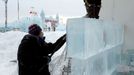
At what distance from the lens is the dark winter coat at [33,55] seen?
7.60 feet

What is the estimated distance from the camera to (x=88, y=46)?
1.72 m

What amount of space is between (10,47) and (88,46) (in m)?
2.45

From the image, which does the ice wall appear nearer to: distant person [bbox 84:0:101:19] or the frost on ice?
the frost on ice

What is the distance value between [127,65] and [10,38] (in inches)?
79.1

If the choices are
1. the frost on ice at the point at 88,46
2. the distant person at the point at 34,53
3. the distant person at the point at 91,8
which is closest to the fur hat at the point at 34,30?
the distant person at the point at 34,53

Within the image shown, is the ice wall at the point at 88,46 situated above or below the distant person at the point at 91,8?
below

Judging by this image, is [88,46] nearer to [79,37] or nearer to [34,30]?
[79,37]

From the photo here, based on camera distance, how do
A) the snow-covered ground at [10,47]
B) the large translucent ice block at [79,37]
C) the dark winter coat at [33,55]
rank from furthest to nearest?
the snow-covered ground at [10,47], the dark winter coat at [33,55], the large translucent ice block at [79,37]

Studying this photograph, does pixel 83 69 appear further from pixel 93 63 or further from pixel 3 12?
pixel 3 12

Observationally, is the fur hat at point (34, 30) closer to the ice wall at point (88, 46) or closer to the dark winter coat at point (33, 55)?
the dark winter coat at point (33, 55)

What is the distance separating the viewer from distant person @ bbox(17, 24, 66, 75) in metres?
2.32

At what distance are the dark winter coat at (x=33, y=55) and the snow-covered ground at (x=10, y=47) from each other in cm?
73

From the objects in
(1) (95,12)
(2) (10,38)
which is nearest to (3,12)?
(2) (10,38)

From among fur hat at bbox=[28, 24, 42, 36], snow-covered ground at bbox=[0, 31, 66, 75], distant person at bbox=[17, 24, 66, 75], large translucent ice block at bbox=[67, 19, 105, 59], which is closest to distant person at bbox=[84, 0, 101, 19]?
distant person at bbox=[17, 24, 66, 75]
